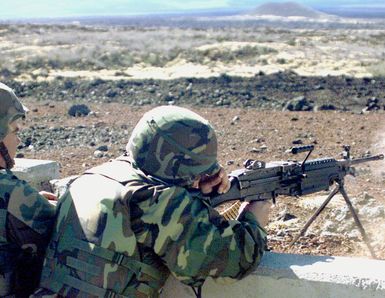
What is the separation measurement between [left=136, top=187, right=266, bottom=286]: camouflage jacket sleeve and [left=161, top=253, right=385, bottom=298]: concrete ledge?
0.19 m

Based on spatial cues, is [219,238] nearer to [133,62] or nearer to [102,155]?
[102,155]

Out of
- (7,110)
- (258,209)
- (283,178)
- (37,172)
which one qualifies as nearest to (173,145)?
(258,209)

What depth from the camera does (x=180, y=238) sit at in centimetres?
273

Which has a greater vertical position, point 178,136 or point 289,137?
point 178,136

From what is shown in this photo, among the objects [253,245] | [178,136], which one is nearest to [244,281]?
[253,245]

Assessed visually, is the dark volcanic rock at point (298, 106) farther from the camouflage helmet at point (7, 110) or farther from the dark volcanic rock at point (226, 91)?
the camouflage helmet at point (7, 110)

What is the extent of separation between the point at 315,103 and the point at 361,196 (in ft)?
27.1

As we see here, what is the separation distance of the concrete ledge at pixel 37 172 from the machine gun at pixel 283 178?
1.56m

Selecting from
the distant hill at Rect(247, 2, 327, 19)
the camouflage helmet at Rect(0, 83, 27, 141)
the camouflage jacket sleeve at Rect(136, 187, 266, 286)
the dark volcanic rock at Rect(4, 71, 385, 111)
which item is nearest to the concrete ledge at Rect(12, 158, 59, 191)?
the camouflage helmet at Rect(0, 83, 27, 141)

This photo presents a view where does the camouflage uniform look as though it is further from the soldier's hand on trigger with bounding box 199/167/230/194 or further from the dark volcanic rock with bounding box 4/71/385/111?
the dark volcanic rock with bounding box 4/71/385/111

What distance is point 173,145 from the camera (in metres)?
2.79

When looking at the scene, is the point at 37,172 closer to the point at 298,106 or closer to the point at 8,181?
the point at 8,181

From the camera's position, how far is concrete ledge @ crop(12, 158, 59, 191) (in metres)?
5.05

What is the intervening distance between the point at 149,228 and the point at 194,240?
6.1 inches
